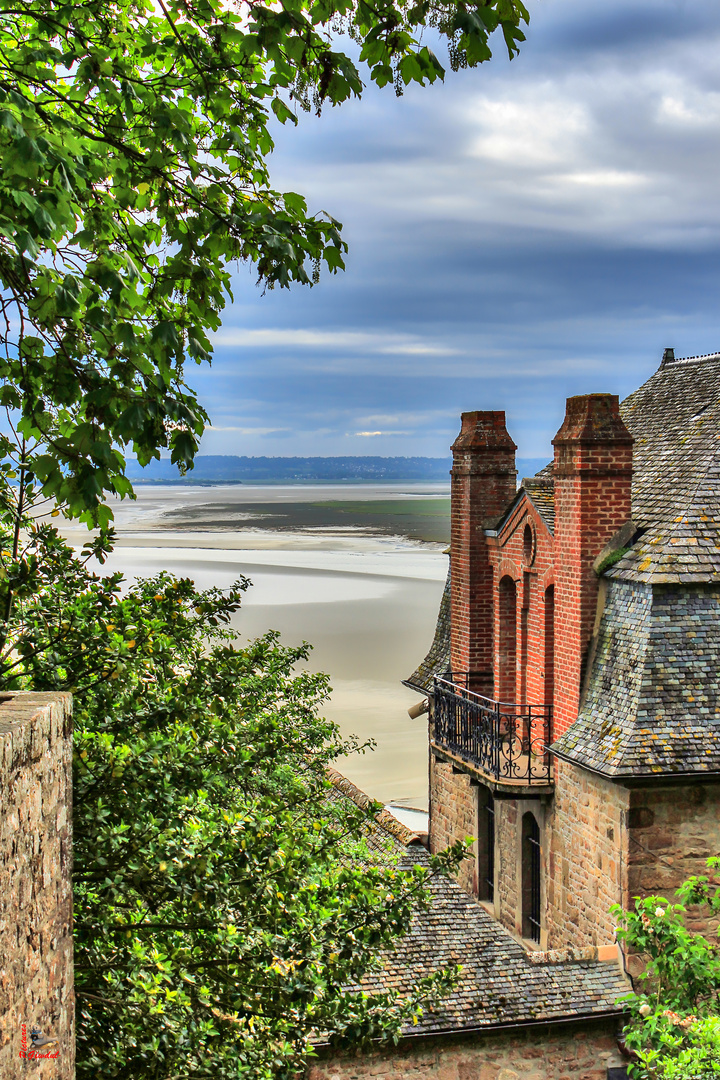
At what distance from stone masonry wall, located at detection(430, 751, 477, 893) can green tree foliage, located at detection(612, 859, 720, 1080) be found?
21.8 feet

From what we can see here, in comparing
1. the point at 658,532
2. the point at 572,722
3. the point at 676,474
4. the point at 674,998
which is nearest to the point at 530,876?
the point at 572,722

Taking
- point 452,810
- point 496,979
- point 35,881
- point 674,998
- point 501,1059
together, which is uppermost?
point 35,881

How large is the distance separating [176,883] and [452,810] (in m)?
14.1

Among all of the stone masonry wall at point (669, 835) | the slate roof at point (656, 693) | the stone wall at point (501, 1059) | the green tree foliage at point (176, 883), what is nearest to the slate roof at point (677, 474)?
the slate roof at point (656, 693)

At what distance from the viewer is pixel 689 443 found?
15969mm

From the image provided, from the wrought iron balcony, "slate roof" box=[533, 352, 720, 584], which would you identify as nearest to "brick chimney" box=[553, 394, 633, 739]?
"slate roof" box=[533, 352, 720, 584]

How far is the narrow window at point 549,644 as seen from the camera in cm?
1614

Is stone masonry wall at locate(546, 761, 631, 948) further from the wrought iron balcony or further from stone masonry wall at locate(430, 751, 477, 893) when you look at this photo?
stone masonry wall at locate(430, 751, 477, 893)

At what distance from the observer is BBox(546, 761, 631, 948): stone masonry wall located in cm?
1301

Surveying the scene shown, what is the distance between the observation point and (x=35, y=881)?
3836 mm

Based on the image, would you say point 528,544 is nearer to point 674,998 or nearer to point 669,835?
point 669,835

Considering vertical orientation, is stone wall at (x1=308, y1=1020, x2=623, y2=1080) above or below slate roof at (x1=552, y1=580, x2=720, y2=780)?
below

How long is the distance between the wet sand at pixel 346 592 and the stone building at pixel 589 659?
51.2 ft

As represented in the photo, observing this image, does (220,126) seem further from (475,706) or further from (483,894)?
(483,894)
